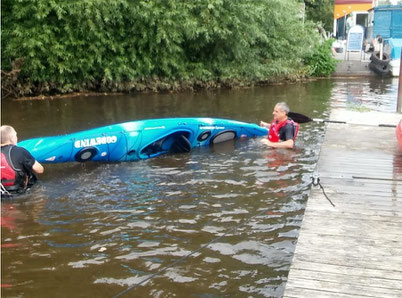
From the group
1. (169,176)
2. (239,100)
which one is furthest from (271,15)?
(169,176)

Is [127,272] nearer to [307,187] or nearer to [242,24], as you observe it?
[307,187]

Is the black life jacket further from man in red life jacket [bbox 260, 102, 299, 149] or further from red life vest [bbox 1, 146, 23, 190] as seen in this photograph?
man in red life jacket [bbox 260, 102, 299, 149]

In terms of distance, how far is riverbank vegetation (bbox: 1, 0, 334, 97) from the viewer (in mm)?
15000

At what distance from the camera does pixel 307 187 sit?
633cm

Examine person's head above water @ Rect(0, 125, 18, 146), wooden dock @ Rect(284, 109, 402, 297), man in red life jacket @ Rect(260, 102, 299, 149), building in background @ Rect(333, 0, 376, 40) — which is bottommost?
wooden dock @ Rect(284, 109, 402, 297)

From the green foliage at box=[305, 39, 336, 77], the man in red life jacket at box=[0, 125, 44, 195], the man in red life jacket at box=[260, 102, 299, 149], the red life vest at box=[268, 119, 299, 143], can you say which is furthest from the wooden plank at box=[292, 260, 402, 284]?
the green foliage at box=[305, 39, 336, 77]

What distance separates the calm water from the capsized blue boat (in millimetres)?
200

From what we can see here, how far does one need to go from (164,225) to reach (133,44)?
12196 mm

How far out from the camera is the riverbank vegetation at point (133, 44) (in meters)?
15.0

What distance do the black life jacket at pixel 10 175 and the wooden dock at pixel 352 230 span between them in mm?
3529

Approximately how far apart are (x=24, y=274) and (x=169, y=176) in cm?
308

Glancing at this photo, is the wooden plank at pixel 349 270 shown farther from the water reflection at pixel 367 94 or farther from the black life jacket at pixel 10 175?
the water reflection at pixel 367 94

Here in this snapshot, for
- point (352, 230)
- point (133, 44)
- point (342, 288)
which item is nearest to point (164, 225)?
point (352, 230)

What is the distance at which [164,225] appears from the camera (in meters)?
5.11
